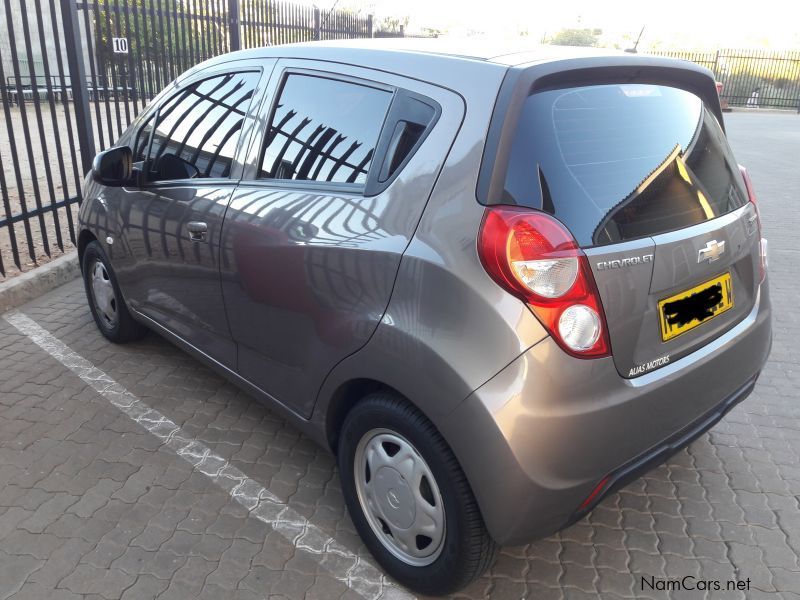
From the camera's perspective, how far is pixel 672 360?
84.0 inches

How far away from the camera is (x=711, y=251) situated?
2.22 m

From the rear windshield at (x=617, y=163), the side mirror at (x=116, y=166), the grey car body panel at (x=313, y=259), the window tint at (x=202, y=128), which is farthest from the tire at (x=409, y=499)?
the side mirror at (x=116, y=166)

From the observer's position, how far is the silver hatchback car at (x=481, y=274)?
6.15 feet

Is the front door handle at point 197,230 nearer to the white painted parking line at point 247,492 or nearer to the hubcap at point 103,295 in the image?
the white painted parking line at point 247,492

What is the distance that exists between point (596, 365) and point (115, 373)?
2.94m

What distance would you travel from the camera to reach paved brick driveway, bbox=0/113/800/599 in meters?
2.38

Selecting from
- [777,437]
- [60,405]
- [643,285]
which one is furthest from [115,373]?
[777,437]

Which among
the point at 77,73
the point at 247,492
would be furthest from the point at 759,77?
the point at 247,492

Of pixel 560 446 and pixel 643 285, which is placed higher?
pixel 643 285

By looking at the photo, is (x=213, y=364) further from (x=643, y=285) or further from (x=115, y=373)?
(x=643, y=285)

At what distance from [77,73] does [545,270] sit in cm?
536

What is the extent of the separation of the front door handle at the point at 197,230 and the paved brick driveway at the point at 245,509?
98cm

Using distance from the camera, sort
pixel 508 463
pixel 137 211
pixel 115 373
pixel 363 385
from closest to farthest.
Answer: pixel 508 463
pixel 363 385
pixel 137 211
pixel 115 373

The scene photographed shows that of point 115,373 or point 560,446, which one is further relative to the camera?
point 115,373
